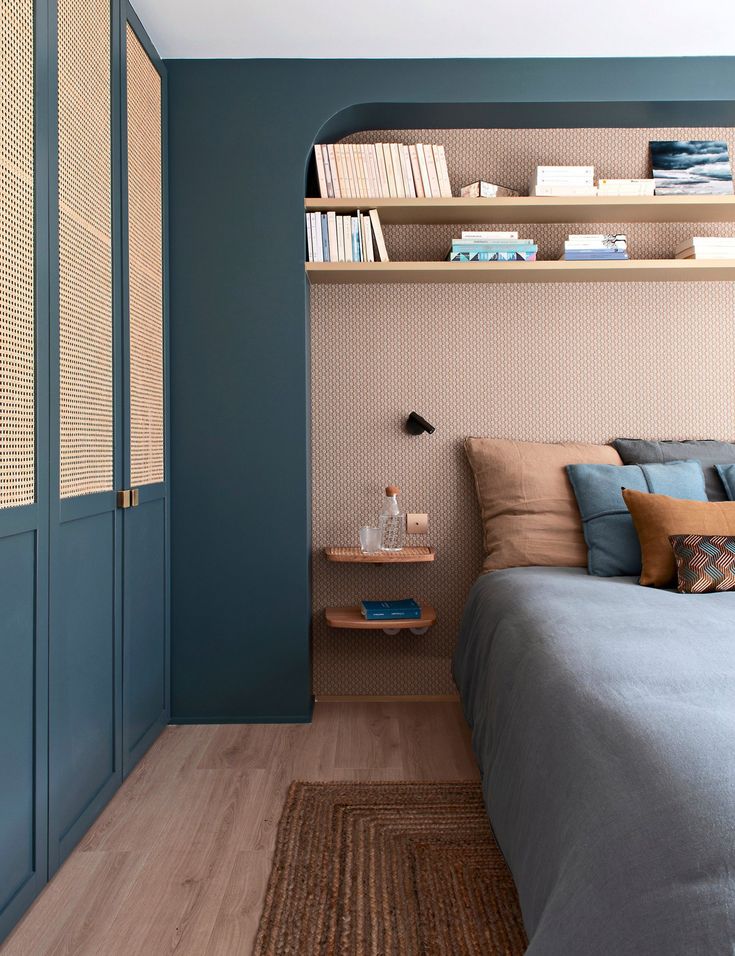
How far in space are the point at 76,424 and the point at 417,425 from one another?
158cm

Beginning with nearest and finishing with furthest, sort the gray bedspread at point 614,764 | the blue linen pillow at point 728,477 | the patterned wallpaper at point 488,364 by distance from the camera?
the gray bedspread at point 614,764, the blue linen pillow at point 728,477, the patterned wallpaper at point 488,364

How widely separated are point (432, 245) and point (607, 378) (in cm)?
94

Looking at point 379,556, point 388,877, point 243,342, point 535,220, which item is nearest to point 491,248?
point 535,220

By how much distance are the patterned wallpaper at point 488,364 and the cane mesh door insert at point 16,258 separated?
1646 millimetres

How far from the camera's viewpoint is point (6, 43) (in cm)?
176

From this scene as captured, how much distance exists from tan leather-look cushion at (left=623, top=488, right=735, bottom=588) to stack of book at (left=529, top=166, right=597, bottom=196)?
1.27 metres

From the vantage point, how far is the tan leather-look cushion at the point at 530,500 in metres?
3.10

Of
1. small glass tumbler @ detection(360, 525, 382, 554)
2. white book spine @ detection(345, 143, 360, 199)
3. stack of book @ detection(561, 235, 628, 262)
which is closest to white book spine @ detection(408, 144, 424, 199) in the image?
white book spine @ detection(345, 143, 360, 199)

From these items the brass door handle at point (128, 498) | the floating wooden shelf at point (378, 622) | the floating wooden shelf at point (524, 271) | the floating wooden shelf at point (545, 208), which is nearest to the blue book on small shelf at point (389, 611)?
the floating wooden shelf at point (378, 622)

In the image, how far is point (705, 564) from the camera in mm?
2578

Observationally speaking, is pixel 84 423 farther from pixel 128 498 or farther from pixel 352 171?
pixel 352 171

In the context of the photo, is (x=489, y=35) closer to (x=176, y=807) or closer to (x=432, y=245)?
(x=432, y=245)

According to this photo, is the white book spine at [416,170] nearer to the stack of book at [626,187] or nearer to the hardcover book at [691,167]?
the stack of book at [626,187]

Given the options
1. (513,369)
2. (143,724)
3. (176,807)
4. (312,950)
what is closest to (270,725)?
(143,724)
